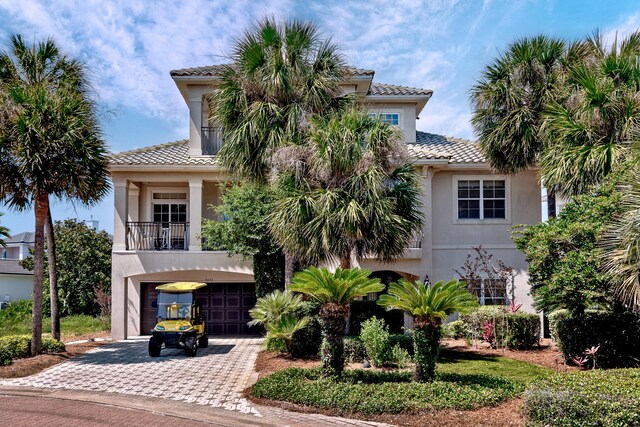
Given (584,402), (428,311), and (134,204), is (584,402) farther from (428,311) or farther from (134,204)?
(134,204)

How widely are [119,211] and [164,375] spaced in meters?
9.49

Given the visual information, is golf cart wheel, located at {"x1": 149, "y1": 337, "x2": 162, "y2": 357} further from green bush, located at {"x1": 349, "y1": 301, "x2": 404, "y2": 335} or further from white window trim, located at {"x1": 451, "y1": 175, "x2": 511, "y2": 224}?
white window trim, located at {"x1": 451, "y1": 175, "x2": 511, "y2": 224}

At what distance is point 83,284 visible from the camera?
2734cm

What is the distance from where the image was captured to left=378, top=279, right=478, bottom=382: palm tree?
10398mm

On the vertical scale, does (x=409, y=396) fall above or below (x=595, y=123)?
below

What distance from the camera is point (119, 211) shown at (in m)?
20.7

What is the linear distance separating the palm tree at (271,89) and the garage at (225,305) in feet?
22.9

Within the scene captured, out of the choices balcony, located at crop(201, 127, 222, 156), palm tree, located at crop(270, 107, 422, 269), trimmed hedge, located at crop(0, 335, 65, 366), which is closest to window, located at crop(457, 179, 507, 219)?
palm tree, located at crop(270, 107, 422, 269)

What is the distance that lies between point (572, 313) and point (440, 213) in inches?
310

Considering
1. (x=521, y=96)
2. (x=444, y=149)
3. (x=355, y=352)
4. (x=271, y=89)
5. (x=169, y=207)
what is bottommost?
(x=355, y=352)

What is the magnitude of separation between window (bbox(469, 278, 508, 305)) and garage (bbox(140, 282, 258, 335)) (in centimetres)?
896

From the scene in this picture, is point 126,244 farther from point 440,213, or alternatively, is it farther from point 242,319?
point 440,213

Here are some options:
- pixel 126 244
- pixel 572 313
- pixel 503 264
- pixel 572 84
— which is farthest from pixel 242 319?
pixel 572 84

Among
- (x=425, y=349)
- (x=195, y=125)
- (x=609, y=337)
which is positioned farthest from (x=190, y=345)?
(x=609, y=337)
